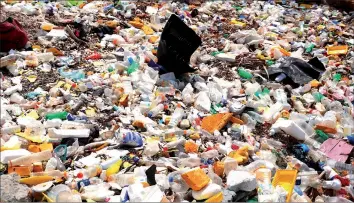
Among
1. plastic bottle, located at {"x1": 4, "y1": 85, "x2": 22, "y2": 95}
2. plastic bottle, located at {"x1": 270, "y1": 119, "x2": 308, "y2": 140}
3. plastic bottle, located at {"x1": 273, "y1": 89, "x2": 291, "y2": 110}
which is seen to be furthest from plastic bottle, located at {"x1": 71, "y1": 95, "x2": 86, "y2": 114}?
plastic bottle, located at {"x1": 273, "y1": 89, "x2": 291, "y2": 110}

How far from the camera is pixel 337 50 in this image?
6.06 m

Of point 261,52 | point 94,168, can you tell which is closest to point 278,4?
point 261,52

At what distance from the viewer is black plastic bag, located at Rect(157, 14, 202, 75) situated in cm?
479

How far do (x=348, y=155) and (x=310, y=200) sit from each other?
87 cm

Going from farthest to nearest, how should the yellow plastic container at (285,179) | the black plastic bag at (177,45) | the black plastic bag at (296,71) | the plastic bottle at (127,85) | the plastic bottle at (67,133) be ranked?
the black plastic bag at (296,71) < the black plastic bag at (177,45) < the plastic bottle at (127,85) < the plastic bottle at (67,133) < the yellow plastic container at (285,179)

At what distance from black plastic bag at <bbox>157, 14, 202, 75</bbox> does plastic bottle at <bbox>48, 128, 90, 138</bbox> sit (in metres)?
1.57

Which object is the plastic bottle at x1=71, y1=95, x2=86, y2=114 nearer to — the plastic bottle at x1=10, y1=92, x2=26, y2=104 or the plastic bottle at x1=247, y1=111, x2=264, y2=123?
the plastic bottle at x1=10, y1=92, x2=26, y2=104

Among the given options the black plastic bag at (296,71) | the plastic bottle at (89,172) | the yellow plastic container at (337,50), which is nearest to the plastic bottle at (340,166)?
the black plastic bag at (296,71)

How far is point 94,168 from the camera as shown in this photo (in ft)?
10.5

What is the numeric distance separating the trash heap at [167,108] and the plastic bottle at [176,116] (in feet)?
0.05

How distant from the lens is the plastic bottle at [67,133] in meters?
3.51

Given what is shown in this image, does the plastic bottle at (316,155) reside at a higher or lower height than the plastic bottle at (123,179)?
lower

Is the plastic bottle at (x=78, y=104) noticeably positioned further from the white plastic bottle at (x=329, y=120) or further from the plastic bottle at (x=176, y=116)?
the white plastic bottle at (x=329, y=120)

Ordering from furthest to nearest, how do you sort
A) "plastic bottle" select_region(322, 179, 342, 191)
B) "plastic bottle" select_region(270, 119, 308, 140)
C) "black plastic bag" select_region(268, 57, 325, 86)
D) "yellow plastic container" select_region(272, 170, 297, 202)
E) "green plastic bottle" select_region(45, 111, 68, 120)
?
"black plastic bag" select_region(268, 57, 325, 86) < "plastic bottle" select_region(270, 119, 308, 140) < "green plastic bottle" select_region(45, 111, 68, 120) < "plastic bottle" select_region(322, 179, 342, 191) < "yellow plastic container" select_region(272, 170, 297, 202)
